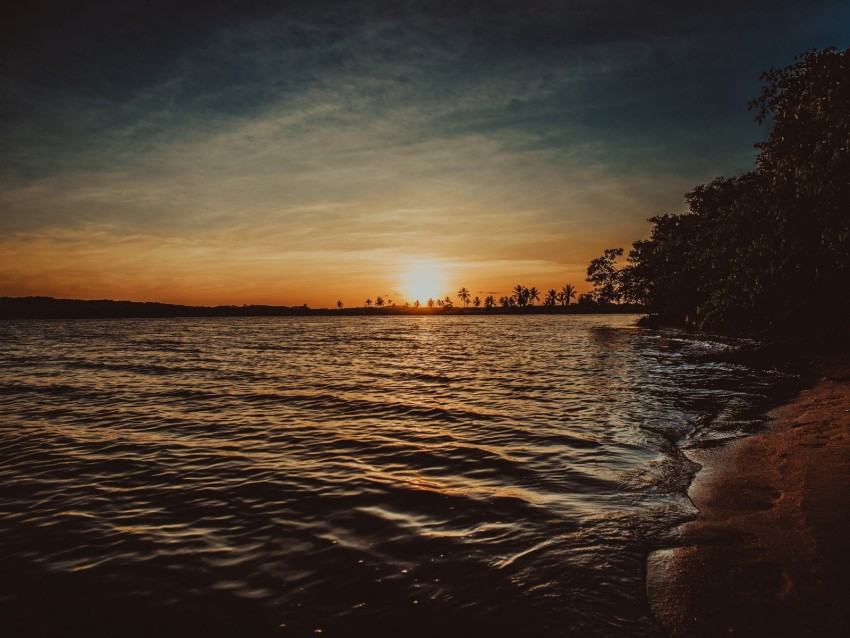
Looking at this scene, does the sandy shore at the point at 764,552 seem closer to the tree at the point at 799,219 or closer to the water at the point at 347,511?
the water at the point at 347,511

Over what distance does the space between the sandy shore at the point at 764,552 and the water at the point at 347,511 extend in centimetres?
35

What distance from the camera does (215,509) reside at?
7461 millimetres

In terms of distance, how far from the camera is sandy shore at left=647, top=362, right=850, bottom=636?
3.98 metres

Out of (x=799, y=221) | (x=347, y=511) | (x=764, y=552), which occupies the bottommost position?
(x=347, y=511)

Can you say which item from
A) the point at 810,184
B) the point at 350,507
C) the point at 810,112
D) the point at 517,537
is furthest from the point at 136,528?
the point at 810,112

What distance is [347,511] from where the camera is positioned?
7.20m

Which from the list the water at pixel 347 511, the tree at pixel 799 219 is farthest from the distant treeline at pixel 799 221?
the water at pixel 347 511

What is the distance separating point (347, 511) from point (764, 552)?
5.42m

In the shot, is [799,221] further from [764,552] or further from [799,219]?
[764,552]

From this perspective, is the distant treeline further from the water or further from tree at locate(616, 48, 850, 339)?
the water

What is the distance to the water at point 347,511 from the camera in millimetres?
4633

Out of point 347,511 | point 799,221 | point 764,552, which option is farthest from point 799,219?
point 347,511

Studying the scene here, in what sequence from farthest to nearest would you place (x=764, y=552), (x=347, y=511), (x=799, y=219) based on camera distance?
(x=799, y=219)
(x=347, y=511)
(x=764, y=552)

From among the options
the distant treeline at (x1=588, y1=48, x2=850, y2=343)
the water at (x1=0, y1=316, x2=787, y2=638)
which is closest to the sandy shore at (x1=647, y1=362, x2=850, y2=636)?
the water at (x1=0, y1=316, x2=787, y2=638)
